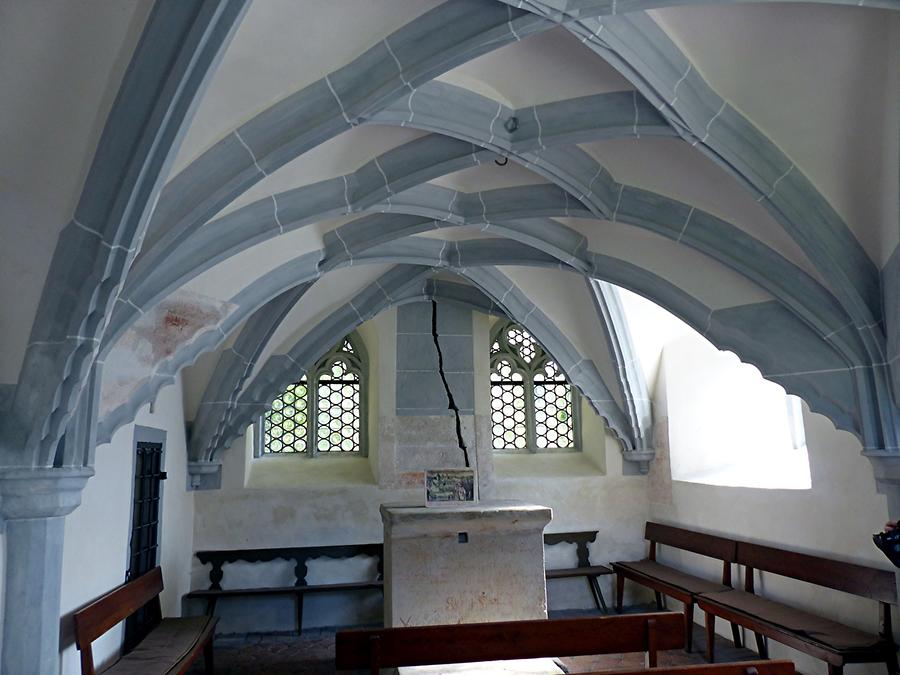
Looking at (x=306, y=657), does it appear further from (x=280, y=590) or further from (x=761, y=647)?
(x=761, y=647)

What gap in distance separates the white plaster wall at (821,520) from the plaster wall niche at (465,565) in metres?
2.21

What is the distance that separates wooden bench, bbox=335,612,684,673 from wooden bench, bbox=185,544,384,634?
3957 mm

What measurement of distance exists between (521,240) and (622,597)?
443 cm

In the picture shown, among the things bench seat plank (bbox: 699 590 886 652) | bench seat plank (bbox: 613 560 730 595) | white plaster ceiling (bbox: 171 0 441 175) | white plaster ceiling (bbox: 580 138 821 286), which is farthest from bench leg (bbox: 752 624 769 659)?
white plaster ceiling (bbox: 171 0 441 175)

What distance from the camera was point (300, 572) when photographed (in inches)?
310

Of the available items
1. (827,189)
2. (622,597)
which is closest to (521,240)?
(827,189)

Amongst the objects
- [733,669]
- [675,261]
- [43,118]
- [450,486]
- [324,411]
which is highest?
[675,261]

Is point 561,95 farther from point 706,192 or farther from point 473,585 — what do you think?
point 473,585

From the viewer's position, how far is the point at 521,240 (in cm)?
606

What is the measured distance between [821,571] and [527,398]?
4.29m

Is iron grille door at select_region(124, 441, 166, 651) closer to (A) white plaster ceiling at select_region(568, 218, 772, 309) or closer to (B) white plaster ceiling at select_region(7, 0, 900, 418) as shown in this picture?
(B) white plaster ceiling at select_region(7, 0, 900, 418)

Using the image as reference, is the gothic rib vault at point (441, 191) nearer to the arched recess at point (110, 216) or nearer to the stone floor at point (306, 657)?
the arched recess at point (110, 216)

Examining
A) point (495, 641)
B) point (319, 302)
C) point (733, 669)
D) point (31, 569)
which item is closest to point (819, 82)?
point (733, 669)

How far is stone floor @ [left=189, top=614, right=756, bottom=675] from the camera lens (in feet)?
20.7
